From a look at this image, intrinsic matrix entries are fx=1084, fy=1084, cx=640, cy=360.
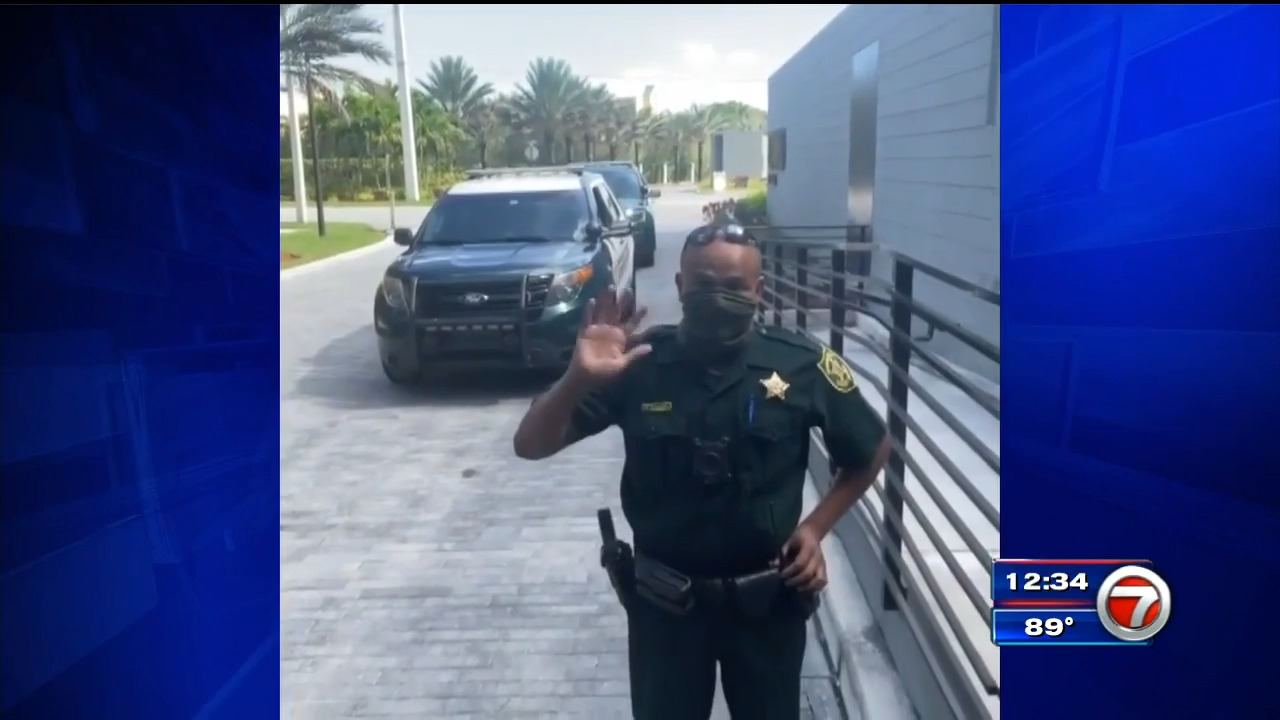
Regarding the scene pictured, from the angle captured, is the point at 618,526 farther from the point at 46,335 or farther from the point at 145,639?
the point at 46,335

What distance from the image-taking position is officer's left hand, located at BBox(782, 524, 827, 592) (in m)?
2.48

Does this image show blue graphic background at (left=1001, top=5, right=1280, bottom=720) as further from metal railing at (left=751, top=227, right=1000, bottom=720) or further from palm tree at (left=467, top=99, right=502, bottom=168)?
palm tree at (left=467, top=99, right=502, bottom=168)

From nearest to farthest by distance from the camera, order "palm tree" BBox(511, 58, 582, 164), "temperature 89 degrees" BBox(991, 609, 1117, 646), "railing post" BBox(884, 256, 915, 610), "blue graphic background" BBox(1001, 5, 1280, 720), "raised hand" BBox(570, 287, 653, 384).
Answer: "blue graphic background" BBox(1001, 5, 1280, 720)
"raised hand" BBox(570, 287, 653, 384)
"temperature 89 degrees" BBox(991, 609, 1117, 646)
"palm tree" BBox(511, 58, 582, 164)
"railing post" BBox(884, 256, 915, 610)

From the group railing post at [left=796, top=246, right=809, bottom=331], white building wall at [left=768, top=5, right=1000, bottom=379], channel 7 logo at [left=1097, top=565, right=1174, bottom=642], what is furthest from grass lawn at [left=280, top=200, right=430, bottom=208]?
channel 7 logo at [left=1097, top=565, right=1174, bottom=642]

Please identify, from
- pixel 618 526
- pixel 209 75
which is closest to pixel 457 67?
pixel 209 75

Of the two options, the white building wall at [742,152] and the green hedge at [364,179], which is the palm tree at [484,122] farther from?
the white building wall at [742,152]

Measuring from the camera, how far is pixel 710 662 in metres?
2.61

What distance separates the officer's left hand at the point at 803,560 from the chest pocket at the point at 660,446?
0.32 m

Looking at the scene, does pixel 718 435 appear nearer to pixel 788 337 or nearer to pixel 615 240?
pixel 788 337

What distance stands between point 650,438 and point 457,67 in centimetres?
95

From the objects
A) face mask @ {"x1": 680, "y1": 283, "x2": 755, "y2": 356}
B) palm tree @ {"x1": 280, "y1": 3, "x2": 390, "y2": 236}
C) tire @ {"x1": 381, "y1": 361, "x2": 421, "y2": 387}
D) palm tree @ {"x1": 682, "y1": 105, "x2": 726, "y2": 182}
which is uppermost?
palm tree @ {"x1": 280, "y1": 3, "x2": 390, "y2": 236}

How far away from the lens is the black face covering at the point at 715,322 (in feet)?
7.70

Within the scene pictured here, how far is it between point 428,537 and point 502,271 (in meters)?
1.31

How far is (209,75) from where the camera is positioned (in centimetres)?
232
